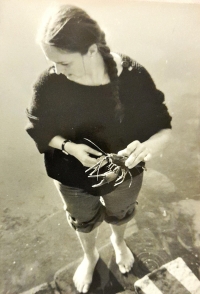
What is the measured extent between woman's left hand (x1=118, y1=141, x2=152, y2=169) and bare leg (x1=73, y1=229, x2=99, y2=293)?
29 centimetres

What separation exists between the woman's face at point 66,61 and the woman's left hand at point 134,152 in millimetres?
186

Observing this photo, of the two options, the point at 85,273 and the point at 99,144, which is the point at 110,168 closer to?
the point at 99,144

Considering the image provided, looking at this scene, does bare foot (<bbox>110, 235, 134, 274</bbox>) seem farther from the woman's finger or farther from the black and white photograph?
the woman's finger

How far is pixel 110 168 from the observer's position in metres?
0.58

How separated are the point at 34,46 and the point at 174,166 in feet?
1.81

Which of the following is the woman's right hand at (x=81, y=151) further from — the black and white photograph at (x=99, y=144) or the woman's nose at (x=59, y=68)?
the woman's nose at (x=59, y=68)

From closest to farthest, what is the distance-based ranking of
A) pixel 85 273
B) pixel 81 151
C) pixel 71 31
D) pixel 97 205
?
pixel 71 31 → pixel 81 151 → pixel 97 205 → pixel 85 273

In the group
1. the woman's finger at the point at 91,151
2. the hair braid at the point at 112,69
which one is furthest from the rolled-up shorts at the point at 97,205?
the hair braid at the point at 112,69

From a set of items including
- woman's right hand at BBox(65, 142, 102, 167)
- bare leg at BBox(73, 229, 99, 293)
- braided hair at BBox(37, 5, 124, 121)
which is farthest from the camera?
bare leg at BBox(73, 229, 99, 293)

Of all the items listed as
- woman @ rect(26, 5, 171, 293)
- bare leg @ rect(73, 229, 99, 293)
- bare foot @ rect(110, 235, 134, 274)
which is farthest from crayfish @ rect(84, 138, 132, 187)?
bare foot @ rect(110, 235, 134, 274)

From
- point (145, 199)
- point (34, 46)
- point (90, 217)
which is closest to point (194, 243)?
point (145, 199)

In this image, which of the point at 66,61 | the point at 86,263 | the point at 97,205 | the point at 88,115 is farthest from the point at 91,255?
the point at 66,61

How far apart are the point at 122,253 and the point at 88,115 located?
51 cm

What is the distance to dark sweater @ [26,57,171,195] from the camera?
0.51 metres
